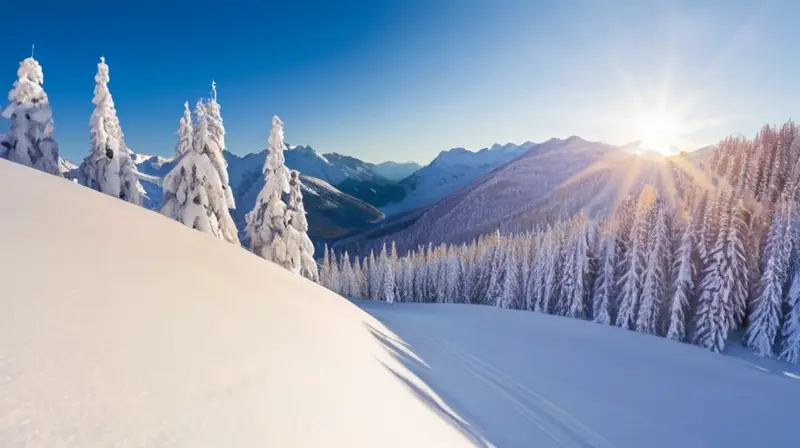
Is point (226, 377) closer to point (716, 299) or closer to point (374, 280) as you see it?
point (716, 299)

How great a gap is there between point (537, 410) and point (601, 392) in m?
4.02

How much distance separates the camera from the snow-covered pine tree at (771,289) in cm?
2823

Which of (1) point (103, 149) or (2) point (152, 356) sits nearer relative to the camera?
(2) point (152, 356)

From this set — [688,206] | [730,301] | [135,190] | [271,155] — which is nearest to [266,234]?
[271,155]

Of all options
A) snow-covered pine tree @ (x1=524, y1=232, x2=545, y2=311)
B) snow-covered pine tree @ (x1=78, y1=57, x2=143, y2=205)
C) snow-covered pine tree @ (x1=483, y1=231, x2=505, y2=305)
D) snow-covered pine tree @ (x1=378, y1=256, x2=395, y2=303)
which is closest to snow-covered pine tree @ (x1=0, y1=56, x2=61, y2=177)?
snow-covered pine tree @ (x1=78, y1=57, x2=143, y2=205)

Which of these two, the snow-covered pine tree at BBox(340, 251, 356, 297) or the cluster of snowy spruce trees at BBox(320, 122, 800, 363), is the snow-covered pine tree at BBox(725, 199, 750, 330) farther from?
the snow-covered pine tree at BBox(340, 251, 356, 297)

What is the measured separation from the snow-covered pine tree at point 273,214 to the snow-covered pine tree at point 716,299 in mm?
32014

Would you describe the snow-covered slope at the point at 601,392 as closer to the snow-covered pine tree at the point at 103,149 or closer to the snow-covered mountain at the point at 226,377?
the snow-covered mountain at the point at 226,377

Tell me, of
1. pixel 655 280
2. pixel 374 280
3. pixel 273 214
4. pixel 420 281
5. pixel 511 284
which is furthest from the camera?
pixel 374 280

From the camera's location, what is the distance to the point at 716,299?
29.8 meters

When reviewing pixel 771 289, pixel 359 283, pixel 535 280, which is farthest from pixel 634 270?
pixel 359 283

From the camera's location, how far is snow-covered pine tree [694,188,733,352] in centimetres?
2966

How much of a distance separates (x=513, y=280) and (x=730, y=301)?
26.5 metres

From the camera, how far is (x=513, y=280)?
54438mm
